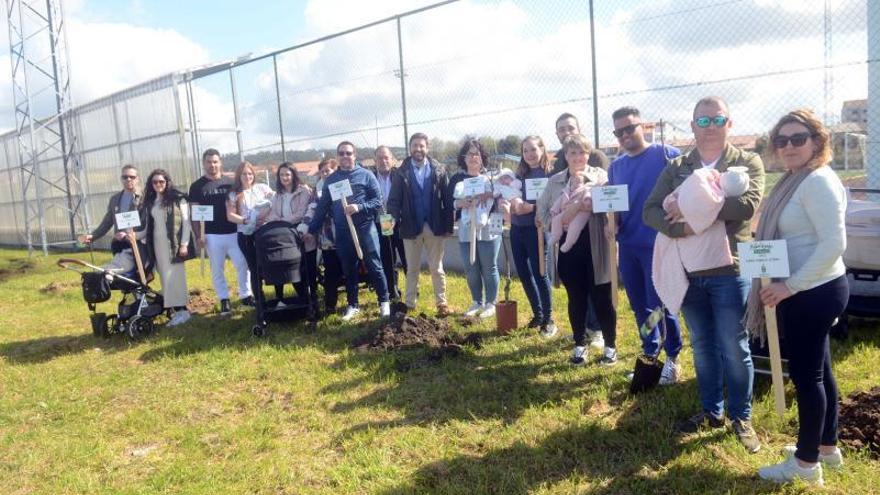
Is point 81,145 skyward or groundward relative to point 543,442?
skyward

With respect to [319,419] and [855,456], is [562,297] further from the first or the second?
[855,456]

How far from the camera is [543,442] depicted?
12.1 ft

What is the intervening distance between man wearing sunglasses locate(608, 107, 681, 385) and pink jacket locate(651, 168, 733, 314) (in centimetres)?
62

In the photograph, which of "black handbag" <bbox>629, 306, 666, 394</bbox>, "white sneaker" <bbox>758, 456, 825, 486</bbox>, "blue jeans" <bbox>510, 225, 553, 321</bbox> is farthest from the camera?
"blue jeans" <bbox>510, 225, 553, 321</bbox>

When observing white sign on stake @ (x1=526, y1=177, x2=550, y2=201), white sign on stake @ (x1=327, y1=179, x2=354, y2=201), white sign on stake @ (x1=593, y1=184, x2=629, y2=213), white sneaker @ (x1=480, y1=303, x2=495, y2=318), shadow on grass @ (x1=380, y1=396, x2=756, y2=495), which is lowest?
shadow on grass @ (x1=380, y1=396, x2=756, y2=495)

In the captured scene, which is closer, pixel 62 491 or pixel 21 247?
pixel 62 491

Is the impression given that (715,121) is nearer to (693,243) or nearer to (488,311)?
(693,243)

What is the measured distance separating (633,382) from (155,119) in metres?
13.7

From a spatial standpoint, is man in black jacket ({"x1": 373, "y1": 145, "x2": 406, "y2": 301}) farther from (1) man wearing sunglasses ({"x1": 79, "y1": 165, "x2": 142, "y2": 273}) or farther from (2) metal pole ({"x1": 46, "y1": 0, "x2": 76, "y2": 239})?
(2) metal pole ({"x1": 46, "y1": 0, "x2": 76, "y2": 239})

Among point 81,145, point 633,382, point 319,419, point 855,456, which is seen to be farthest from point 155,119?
point 855,456

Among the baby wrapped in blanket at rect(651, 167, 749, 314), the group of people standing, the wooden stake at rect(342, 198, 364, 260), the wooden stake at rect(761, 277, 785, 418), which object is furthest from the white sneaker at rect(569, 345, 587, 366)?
the wooden stake at rect(342, 198, 364, 260)

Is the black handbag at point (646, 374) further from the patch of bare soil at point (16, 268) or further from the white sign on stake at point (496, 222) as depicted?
the patch of bare soil at point (16, 268)

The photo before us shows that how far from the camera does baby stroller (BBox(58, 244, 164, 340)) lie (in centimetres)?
678

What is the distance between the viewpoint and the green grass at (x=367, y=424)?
11.0 ft
